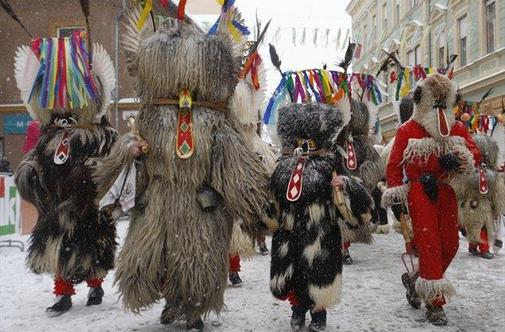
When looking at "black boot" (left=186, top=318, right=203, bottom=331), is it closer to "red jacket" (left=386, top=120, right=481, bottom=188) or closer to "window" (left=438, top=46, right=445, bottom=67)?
"red jacket" (left=386, top=120, right=481, bottom=188)

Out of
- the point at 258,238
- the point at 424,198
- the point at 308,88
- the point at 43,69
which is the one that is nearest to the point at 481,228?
the point at 424,198

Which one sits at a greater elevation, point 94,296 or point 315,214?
point 315,214

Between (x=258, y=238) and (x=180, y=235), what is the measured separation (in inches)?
24.0

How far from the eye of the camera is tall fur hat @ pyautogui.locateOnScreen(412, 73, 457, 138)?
4324 mm

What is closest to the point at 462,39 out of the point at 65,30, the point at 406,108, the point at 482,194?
the point at 65,30

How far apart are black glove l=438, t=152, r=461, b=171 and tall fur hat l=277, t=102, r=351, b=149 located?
82 centimetres

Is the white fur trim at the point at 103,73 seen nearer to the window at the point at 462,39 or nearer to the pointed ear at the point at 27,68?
the pointed ear at the point at 27,68

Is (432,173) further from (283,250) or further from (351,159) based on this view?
(351,159)

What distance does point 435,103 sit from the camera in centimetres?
436

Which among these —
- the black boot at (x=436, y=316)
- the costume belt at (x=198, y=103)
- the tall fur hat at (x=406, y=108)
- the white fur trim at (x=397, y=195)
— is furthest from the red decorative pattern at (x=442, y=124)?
the costume belt at (x=198, y=103)

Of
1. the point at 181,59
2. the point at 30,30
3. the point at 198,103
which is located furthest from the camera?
the point at 30,30

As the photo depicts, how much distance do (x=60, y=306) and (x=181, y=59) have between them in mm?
2228

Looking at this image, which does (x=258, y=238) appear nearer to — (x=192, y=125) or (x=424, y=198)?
(x=192, y=125)

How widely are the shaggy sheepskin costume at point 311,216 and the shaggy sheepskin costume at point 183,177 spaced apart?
0.26 meters
